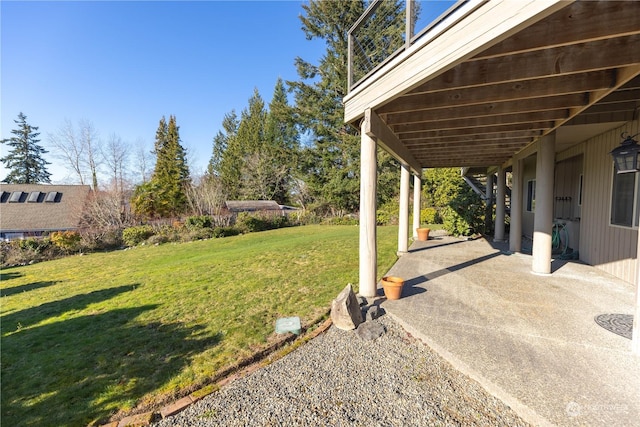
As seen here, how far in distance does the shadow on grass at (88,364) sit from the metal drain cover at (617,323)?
429cm

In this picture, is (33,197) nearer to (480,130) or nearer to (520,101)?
(480,130)

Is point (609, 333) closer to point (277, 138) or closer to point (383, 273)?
point (383, 273)

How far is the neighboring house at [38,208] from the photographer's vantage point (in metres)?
15.5

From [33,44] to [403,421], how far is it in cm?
925

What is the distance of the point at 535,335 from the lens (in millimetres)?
2832

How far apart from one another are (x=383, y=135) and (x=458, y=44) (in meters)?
1.97

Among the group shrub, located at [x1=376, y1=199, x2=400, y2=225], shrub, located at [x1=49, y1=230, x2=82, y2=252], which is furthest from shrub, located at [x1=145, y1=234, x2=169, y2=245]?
shrub, located at [x1=376, y1=199, x2=400, y2=225]

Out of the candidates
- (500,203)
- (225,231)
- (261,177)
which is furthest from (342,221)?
(261,177)

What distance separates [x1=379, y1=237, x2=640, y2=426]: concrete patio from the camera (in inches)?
75.2

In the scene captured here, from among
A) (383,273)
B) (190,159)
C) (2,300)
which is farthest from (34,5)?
(190,159)

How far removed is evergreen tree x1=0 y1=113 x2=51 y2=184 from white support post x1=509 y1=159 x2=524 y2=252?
4269 centimetres

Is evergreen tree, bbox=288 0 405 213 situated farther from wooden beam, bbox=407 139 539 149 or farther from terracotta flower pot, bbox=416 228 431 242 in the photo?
wooden beam, bbox=407 139 539 149

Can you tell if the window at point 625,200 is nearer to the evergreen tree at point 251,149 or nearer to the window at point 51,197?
the evergreen tree at point 251,149

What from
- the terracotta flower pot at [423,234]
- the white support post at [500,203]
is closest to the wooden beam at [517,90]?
the white support post at [500,203]
